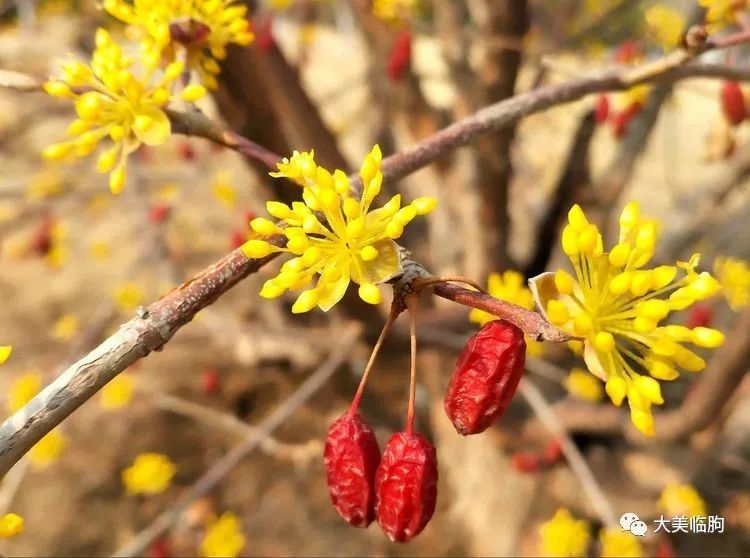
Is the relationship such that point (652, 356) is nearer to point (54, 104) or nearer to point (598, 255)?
point (598, 255)

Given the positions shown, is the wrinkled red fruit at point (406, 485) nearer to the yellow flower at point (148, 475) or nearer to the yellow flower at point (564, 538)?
the yellow flower at point (564, 538)


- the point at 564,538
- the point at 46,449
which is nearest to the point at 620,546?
the point at 564,538

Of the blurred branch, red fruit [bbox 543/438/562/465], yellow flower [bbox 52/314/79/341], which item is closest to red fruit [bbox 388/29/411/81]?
the blurred branch

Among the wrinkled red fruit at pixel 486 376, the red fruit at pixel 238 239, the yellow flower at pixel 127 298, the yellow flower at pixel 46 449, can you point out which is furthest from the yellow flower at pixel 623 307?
the yellow flower at pixel 127 298

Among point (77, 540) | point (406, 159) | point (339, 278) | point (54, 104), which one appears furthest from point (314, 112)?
point (54, 104)

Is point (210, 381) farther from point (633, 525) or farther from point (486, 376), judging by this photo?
point (486, 376)

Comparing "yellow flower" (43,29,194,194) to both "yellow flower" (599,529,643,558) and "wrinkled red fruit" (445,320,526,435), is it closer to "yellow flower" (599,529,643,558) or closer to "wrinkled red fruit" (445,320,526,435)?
"wrinkled red fruit" (445,320,526,435)
